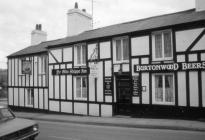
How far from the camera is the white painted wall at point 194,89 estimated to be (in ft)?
37.0

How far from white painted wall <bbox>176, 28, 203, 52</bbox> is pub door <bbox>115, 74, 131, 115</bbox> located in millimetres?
3688

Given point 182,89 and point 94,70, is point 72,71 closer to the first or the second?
point 94,70

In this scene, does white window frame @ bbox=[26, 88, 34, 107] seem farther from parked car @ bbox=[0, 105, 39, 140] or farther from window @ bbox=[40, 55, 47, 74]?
parked car @ bbox=[0, 105, 39, 140]

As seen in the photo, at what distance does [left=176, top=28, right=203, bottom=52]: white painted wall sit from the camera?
11445 mm

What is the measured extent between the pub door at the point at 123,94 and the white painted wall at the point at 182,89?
3.14 metres

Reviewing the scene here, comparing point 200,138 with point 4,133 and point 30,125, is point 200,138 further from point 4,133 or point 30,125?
point 4,133

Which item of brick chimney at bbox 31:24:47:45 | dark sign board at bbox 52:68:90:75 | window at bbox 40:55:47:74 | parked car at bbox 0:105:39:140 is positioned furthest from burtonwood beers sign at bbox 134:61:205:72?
brick chimney at bbox 31:24:47:45

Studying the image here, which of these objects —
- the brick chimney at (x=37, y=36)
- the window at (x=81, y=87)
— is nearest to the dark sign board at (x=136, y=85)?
the window at (x=81, y=87)

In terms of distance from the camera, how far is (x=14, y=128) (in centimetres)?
638

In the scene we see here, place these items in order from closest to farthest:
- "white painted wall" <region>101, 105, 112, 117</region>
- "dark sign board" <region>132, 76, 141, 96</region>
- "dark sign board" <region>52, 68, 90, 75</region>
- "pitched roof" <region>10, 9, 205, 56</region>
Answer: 1. "pitched roof" <region>10, 9, 205, 56</region>
2. "dark sign board" <region>132, 76, 141, 96</region>
3. "white painted wall" <region>101, 105, 112, 117</region>
4. "dark sign board" <region>52, 68, 90, 75</region>

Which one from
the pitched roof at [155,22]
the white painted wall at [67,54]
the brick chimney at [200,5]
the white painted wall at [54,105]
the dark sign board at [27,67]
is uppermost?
the brick chimney at [200,5]

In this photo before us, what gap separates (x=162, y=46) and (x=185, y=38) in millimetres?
1371

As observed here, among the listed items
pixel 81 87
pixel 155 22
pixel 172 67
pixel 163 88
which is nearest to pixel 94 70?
pixel 81 87

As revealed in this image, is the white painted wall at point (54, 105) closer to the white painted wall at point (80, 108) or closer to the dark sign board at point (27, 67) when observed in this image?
the white painted wall at point (80, 108)
